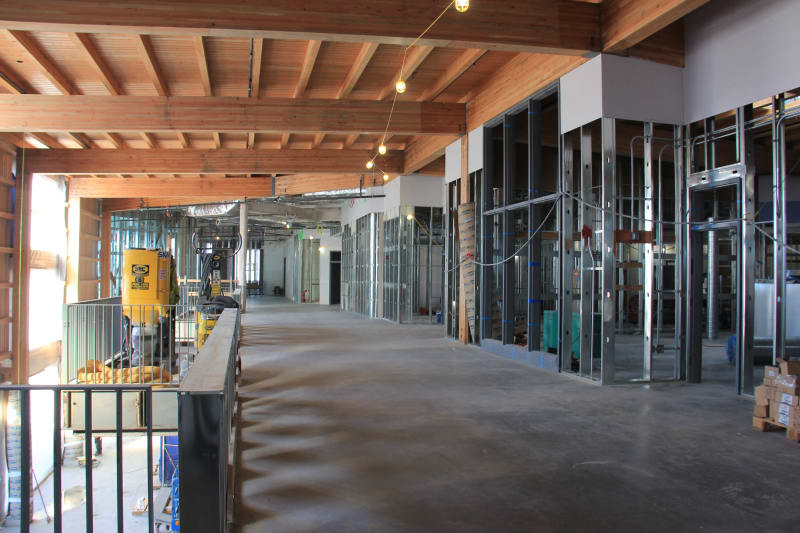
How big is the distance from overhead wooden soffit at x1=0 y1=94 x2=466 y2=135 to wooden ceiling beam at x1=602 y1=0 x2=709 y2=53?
4.24 m

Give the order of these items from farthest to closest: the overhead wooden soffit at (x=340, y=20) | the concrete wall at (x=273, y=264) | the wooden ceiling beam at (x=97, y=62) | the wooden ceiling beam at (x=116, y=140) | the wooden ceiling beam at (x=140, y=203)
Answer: the concrete wall at (x=273, y=264)
the wooden ceiling beam at (x=140, y=203)
the wooden ceiling beam at (x=116, y=140)
the wooden ceiling beam at (x=97, y=62)
the overhead wooden soffit at (x=340, y=20)

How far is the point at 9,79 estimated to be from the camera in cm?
878

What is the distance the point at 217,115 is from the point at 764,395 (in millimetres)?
8827

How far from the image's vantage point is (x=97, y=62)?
26.7 ft

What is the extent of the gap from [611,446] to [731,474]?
82 centimetres

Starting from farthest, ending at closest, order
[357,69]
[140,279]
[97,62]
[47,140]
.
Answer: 1. [47,140]
2. [140,279]
3. [357,69]
4. [97,62]

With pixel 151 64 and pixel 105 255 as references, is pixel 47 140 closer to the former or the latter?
pixel 151 64

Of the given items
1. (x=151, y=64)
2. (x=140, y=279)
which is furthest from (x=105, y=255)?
(x=151, y=64)

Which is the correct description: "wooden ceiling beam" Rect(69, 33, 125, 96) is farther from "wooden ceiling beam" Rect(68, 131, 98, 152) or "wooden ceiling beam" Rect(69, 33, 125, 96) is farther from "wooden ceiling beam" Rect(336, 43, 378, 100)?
"wooden ceiling beam" Rect(336, 43, 378, 100)

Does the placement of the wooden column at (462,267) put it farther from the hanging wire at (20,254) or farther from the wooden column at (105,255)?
the wooden column at (105,255)

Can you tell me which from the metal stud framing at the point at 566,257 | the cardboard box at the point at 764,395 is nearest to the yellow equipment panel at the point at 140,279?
the metal stud framing at the point at 566,257

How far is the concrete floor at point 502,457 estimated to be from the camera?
3074 mm

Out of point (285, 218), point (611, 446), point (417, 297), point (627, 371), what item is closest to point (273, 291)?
point (285, 218)

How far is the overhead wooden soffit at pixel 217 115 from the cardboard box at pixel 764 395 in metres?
7.16
